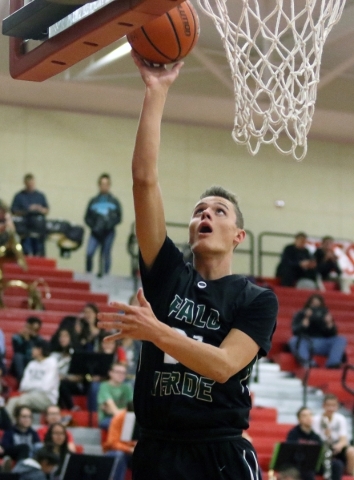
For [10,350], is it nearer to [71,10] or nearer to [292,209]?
[292,209]

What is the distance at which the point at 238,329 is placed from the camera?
3.53 m

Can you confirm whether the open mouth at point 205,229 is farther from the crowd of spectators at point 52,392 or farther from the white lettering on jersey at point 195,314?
the crowd of spectators at point 52,392

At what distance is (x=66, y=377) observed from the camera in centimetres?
1152

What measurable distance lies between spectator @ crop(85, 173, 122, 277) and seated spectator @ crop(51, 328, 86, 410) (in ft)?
12.8

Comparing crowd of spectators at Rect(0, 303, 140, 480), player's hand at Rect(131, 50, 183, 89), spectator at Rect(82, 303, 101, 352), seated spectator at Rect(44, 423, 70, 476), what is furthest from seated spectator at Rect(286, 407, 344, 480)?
player's hand at Rect(131, 50, 183, 89)

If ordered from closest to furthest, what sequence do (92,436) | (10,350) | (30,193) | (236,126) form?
(236,126) < (92,436) < (10,350) < (30,193)

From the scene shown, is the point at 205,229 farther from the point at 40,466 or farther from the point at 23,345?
the point at 23,345

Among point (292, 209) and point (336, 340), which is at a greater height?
point (292, 209)

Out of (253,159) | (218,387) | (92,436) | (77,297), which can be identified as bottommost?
(92,436)

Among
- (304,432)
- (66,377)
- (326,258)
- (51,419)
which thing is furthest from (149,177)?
(326,258)

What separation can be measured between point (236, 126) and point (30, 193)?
1014 centimetres

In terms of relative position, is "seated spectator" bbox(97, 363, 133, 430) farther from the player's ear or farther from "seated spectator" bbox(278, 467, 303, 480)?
the player's ear

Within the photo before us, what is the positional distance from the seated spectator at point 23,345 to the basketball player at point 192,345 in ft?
27.4

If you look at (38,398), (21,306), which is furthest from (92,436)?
(21,306)
